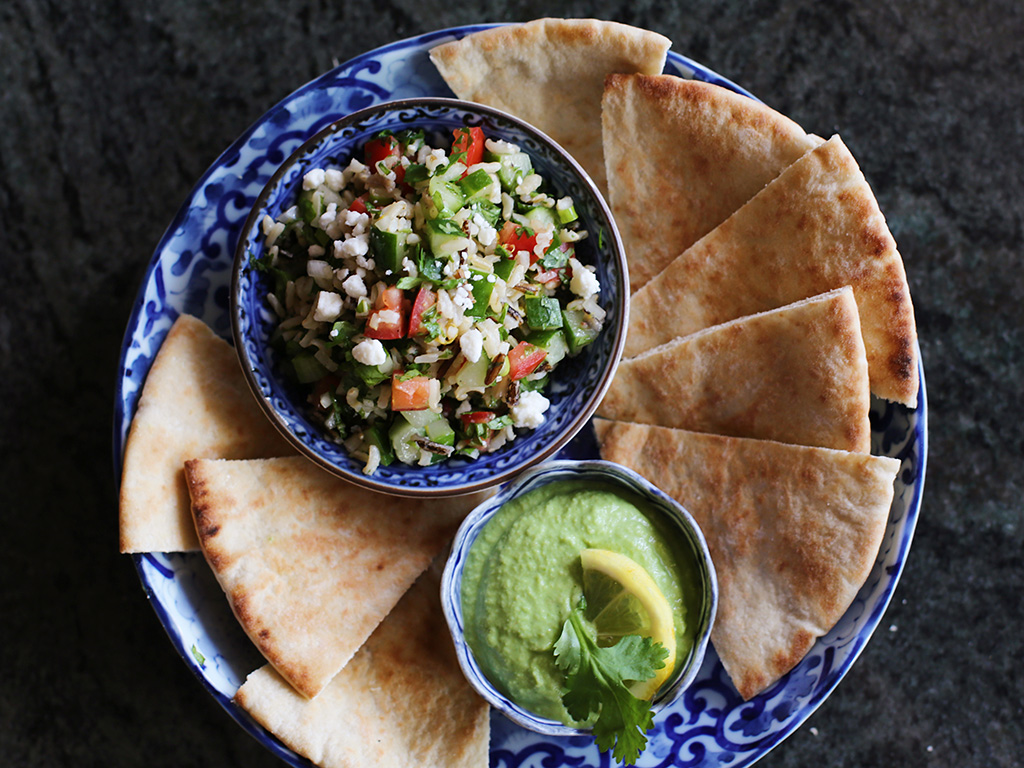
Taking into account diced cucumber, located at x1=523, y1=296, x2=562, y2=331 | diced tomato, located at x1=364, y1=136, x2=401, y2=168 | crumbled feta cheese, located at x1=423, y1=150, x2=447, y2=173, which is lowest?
diced cucumber, located at x1=523, y1=296, x2=562, y2=331

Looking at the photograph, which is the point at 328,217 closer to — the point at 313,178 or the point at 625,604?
the point at 313,178

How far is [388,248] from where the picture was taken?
2238 mm

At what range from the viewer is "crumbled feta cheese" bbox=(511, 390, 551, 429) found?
2.40 metres

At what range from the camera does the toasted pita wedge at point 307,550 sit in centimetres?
257

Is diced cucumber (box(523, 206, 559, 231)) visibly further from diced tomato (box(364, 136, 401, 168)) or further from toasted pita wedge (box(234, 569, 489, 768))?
toasted pita wedge (box(234, 569, 489, 768))

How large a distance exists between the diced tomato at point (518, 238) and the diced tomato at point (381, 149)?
41cm

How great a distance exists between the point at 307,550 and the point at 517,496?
71 cm

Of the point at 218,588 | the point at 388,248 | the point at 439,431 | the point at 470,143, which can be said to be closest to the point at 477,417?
the point at 439,431

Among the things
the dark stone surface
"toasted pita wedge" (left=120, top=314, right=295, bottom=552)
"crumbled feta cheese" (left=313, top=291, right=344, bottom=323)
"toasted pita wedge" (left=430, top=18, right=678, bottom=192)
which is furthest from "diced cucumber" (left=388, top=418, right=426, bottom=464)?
the dark stone surface

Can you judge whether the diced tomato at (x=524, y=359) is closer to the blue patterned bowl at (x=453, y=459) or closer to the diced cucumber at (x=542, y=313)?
Result: the diced cucumber at (x=542, y=313)

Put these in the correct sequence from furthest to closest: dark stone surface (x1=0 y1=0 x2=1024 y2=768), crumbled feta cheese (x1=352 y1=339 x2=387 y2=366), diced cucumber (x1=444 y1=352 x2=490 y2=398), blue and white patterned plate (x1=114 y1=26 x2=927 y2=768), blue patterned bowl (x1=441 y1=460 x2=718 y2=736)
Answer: dark stone surface (x1=0 y1=0 x2=1024 y2=768)
blue and white patterned plate (x1=114 y1=26 x2=927 y2=768)
blue patterned bowl (x1=441 y1=460 x2=718 y2=736)
diced cucumber (x1=444 y1=352 x2=490 y2=398)
crumbled feta cheese (x1=352 y1=339 x2=387 y2=366)

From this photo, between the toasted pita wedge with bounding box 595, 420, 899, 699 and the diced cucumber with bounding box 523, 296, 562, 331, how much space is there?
565 millimetres

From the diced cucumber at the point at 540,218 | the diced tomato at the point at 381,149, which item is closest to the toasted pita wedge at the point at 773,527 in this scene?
the diced cucumber at the point at 540,218

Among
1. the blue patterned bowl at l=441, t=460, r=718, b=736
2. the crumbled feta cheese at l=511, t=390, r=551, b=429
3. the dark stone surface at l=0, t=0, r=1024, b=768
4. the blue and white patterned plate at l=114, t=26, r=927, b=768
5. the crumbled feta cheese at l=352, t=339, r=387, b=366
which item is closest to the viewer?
the crumbled feta cheese at l=352, t=339, r=387, b=366
